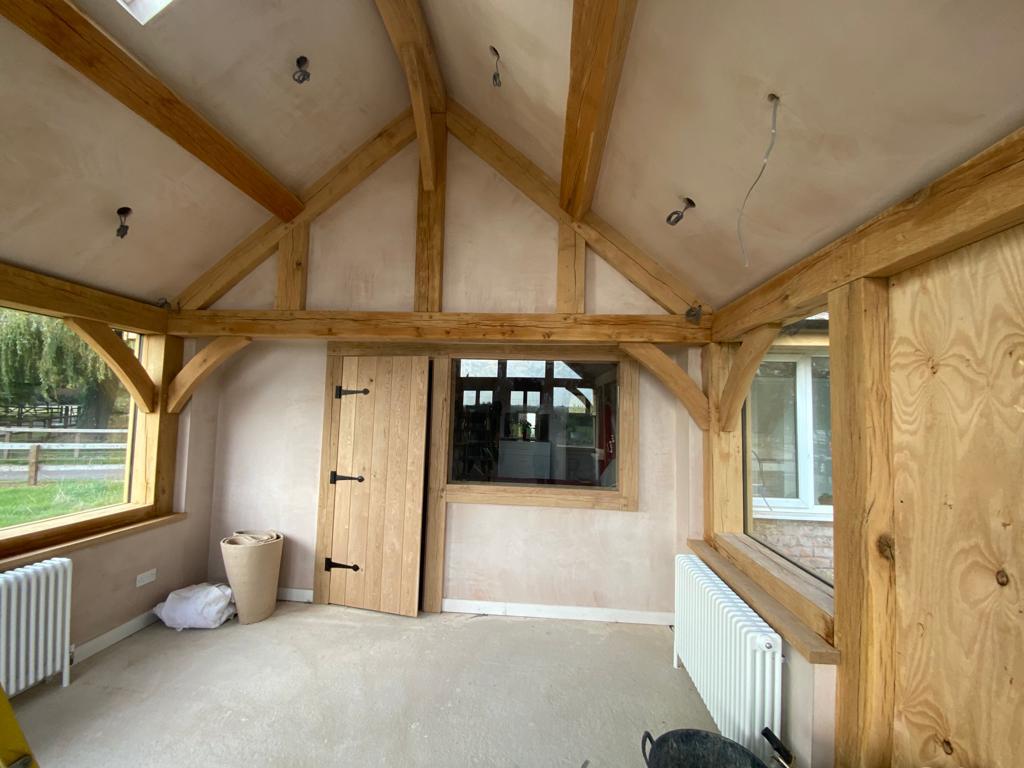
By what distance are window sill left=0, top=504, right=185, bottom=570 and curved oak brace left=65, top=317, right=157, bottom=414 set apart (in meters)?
0.77

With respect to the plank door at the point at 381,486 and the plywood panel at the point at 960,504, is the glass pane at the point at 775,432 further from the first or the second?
the plank door at the point at 381,486

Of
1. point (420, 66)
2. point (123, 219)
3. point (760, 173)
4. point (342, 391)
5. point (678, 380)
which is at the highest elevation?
point (420, 66)

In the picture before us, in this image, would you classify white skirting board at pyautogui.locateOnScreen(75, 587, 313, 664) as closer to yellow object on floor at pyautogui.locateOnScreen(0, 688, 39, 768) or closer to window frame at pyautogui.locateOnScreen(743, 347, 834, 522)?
yellow object on floor at pyautogui.locateOnScreen(0, 688, 39, 768)

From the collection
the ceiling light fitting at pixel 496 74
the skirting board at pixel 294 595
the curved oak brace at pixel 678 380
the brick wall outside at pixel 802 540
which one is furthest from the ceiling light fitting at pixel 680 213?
the skirting board at pixel 294 595

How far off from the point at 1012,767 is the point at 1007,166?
1.49m

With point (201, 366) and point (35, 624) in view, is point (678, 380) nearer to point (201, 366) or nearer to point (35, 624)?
point (201, 366)

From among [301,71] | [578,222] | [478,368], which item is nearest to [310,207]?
[301,71]

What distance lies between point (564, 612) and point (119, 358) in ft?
12.1

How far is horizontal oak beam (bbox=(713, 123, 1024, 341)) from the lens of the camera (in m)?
1.04

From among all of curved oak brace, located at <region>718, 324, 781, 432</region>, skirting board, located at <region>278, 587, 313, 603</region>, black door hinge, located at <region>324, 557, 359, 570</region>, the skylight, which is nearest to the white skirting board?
skirting board, located at <region>278, 587, 313, 603</region>

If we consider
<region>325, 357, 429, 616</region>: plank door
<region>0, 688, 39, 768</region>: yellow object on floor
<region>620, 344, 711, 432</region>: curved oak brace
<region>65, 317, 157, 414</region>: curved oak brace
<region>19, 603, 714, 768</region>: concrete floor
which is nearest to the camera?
<region>0, 688, 39, 768</region>: yellow object on floor

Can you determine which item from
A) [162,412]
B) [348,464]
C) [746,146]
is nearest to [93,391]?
[162,412]

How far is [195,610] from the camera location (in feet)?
10.0

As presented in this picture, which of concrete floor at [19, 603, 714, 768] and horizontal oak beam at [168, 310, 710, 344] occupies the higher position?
horizontal oak beam at [168, 310, 710, 344]
